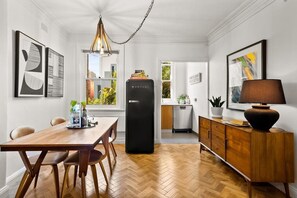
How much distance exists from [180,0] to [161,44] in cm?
174

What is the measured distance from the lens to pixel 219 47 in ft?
13.2

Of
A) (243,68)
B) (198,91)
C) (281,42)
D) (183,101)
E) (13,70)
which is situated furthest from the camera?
(183,101)

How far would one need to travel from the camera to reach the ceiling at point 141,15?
298cm

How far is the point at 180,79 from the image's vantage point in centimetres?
635

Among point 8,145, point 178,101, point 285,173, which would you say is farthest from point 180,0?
point 178,101

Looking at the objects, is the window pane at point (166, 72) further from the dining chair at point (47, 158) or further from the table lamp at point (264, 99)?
the dining chair at point (47, 158)

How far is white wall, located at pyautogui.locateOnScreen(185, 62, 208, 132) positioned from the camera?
478cm

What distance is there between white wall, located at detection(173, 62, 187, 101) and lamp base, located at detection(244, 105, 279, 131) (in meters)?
4.18

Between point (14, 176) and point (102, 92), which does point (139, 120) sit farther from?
point (14, 176)

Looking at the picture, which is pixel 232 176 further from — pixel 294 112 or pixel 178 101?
pixel 178 101

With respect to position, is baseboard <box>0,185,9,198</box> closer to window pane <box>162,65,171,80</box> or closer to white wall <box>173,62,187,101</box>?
white wall <box>173,62,187,101</box>

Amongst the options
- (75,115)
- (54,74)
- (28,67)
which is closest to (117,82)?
Result: (54,74)

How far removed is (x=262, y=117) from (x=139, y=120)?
→ 2.25m

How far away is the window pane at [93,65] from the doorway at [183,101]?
1671 mm
